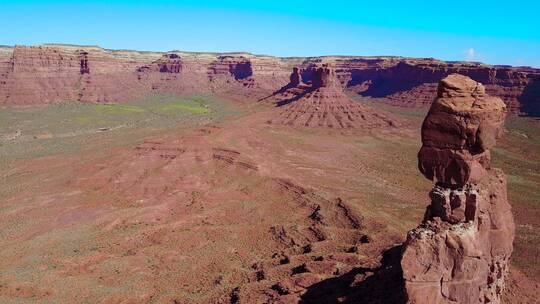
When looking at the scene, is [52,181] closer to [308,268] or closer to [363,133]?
[308,268]

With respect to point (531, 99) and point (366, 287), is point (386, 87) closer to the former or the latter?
point (531, 99)

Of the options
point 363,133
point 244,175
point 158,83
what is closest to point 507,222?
point 244,175

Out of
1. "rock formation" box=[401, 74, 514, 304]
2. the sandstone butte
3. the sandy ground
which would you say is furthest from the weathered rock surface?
the sandstone butte

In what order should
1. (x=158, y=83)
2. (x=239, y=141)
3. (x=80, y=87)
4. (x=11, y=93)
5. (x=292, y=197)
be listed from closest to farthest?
(x=292, y=197) → (x=239, y=141) → (x=11, y=93) → (x=80, y=87) → (x=158, y=83)

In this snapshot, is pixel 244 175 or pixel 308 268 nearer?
pixel 308 268

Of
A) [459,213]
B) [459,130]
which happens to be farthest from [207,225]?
[459,130]

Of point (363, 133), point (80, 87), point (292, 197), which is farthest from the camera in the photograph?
point (80, 87)

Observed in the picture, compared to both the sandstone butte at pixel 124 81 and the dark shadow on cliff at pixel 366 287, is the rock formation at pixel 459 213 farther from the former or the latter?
the sandstone butte at pixel 124 81
